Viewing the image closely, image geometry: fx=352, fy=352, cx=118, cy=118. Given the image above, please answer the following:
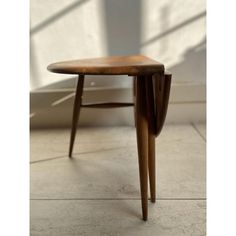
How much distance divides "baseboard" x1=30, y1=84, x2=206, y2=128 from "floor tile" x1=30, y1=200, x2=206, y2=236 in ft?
4.73

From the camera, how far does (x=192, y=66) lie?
2.79 metres

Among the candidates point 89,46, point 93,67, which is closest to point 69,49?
point 89,46

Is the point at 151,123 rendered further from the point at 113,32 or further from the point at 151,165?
the point at 113,32

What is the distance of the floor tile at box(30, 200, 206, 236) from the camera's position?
1074 mm

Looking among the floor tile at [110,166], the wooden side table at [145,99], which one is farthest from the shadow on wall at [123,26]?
the wooden side table at [145,99]

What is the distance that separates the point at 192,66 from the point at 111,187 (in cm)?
161

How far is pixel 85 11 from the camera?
2658mm

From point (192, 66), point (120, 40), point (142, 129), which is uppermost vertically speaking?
point (120, 40)

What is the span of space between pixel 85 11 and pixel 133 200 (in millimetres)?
1760

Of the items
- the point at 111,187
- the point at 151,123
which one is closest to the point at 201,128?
the point at 111,187

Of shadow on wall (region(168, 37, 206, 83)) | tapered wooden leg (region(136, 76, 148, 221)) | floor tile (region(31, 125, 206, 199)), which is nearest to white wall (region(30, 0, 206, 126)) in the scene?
shadow on wall (region(168, 37, 206, 83))
